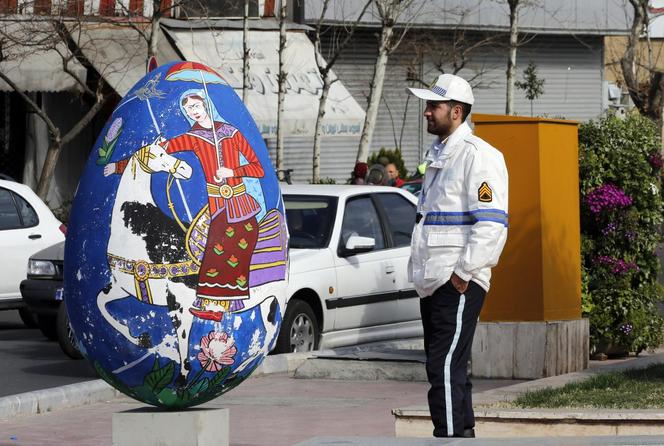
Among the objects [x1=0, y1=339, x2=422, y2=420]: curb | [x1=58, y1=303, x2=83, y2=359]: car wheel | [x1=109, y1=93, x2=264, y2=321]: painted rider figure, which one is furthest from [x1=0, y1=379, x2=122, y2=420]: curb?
[x1=109, y1=93, x2=264, y2=321]: painted rider figure

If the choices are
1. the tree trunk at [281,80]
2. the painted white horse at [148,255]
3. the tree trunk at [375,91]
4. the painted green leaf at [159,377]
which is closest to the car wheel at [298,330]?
the painted green leaf at [159,377]

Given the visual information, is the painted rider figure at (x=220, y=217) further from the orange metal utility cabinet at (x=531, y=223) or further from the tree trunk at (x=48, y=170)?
the tree trunk at (x=48, y=170)

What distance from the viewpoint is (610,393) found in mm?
8531

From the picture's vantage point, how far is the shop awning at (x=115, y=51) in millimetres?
23438

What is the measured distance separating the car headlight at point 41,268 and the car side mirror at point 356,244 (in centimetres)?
275

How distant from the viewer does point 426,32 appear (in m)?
31.7

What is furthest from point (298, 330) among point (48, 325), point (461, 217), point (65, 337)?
point (461, 217)

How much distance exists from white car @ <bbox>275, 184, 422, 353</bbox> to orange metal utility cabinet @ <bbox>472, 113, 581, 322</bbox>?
77.3 inches

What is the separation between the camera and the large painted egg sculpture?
5871 millimetres

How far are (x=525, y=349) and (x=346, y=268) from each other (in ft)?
8.00

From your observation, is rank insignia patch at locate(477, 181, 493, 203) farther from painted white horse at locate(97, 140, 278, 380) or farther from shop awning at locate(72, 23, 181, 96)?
shop awning at locate(72, 23, 181, 96)

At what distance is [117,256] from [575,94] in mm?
30318

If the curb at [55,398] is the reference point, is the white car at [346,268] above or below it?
above

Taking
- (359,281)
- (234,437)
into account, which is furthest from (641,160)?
(234,437)
